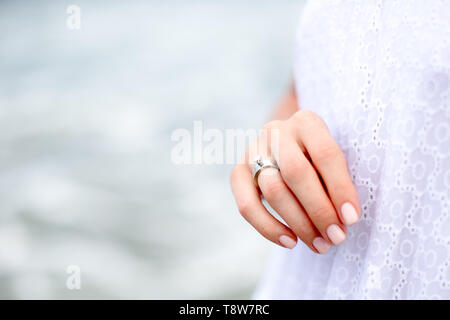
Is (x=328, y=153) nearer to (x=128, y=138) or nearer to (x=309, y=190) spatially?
(x=309, y=190)

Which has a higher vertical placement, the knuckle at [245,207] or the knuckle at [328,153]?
the knuckle at [328,153]

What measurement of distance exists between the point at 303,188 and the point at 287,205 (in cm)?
3

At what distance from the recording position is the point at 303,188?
399 mm

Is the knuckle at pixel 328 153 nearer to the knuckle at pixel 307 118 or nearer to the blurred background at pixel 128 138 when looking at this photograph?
the knuckle at pixel 307 118

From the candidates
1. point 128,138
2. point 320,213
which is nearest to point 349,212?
point 320,213

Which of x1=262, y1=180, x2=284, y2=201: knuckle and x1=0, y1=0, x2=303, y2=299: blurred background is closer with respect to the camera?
x1=262, y1=180, x2=284, y2=201: knuckle

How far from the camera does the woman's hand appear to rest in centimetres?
40

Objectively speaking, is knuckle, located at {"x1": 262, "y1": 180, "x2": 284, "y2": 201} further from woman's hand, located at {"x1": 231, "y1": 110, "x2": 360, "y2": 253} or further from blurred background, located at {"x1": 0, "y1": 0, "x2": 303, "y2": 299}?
blurred background, located at {"x1": 0, "y1": 0, "x2": 303, "y2": 299}

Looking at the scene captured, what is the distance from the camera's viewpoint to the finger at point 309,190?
1.30 feet

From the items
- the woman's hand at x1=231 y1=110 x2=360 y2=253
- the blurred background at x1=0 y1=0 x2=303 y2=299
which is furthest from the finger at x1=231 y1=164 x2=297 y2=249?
the blurred background at x1=0 y1=0 x2=303 y2=299

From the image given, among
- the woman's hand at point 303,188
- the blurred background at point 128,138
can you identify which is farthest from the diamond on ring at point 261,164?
the blurred background at point 128,138

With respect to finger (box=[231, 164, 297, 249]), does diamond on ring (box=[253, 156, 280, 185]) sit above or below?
above

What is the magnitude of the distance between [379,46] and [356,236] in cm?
21
